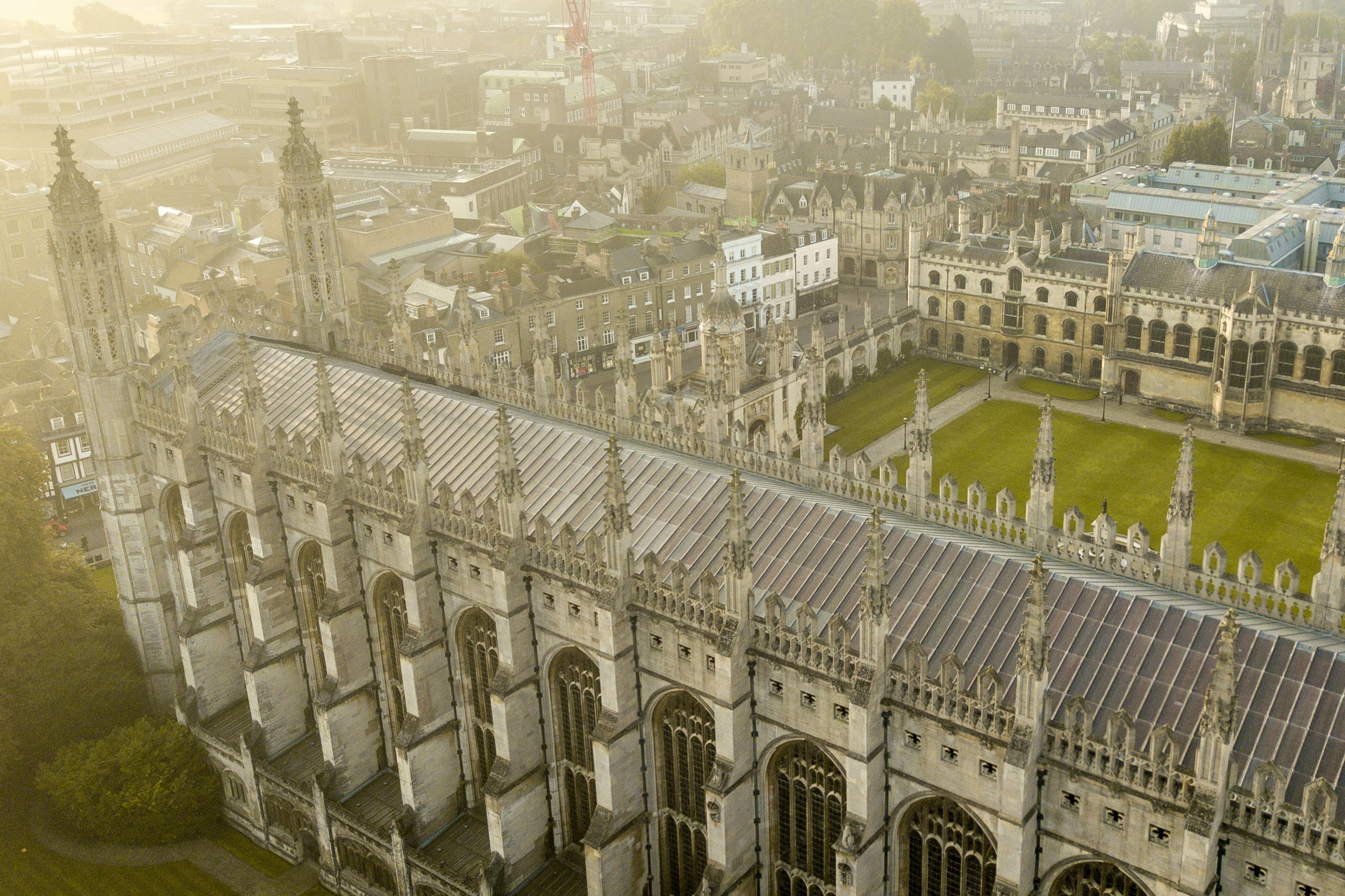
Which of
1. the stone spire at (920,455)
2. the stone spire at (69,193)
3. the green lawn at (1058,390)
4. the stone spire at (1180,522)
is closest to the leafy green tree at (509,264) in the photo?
the green lawn at (1058,390)

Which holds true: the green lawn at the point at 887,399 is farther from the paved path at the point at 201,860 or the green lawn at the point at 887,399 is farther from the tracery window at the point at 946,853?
the tracery window at the point at 946,853

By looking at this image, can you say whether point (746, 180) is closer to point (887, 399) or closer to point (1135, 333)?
point (887, 399)

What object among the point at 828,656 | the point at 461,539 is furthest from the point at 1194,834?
the point at 461,539

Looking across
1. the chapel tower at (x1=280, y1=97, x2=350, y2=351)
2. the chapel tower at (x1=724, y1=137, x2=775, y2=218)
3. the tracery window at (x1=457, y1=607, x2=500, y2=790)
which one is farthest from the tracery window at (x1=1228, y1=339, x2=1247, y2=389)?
the tracery window at (x1=457, y1=607, x2=500, y2=790)

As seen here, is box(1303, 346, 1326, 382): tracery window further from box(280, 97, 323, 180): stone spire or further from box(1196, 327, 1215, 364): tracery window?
box(280, 97, 323, 180): stone spire

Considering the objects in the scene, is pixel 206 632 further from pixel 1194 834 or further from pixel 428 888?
pixel 1194 834

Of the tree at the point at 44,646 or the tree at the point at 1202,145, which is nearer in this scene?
the tree at the point at 44,646

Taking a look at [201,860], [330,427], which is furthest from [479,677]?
[201,860]
